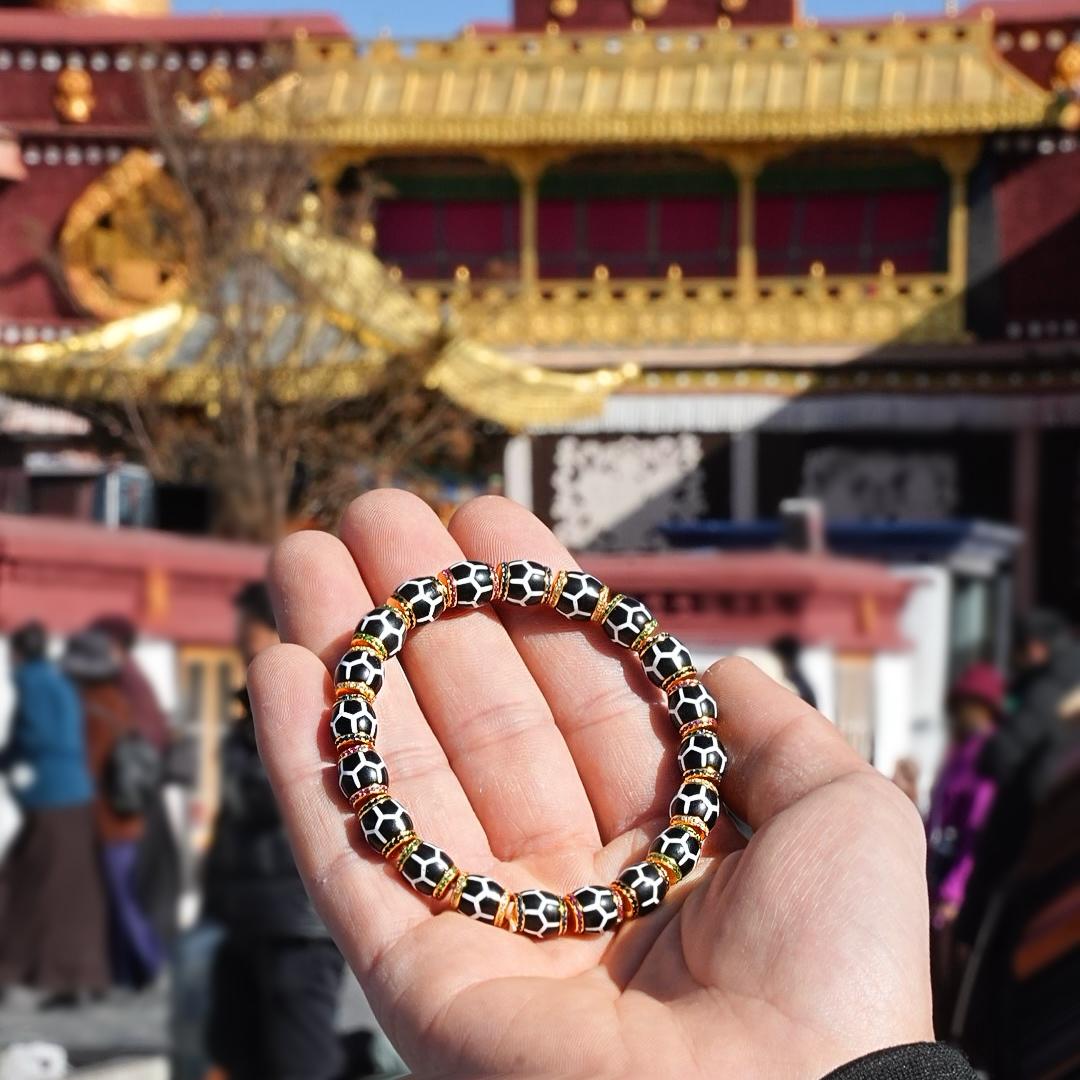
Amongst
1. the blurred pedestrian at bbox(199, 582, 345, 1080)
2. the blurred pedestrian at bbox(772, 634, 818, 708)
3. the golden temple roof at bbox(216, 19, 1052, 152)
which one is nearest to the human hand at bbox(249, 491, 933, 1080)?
the blurred pedestrian at bbox(199, 582, 345, 1080)

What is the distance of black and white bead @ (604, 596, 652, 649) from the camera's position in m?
2.17

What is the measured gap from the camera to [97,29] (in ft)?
47.6

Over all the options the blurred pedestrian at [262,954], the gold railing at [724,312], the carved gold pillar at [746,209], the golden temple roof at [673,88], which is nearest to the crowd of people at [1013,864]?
the blurred pedestrian at [262,954]

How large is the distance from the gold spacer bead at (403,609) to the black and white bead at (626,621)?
252 mm

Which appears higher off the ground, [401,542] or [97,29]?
[97,29]

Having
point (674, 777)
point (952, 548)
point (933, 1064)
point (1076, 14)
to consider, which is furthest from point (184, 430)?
point (1076, 14)

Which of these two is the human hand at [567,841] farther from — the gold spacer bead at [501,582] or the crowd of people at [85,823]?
the crowd of people at [85,823]

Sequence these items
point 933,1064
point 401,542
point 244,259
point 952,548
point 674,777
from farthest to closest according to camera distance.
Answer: point 244,259 → point 952,548 → point 401,542 → point 674,777 → point 933,1064

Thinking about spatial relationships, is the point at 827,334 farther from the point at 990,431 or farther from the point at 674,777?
the point at 674,777

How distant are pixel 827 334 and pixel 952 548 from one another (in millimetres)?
9582

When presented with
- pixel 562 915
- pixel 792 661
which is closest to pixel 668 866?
pixel 562 915

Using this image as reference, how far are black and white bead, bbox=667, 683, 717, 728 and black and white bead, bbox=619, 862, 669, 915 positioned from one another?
0.20 meters

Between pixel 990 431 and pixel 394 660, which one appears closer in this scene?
pixel 394 660

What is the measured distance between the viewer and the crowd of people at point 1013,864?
136 inches
